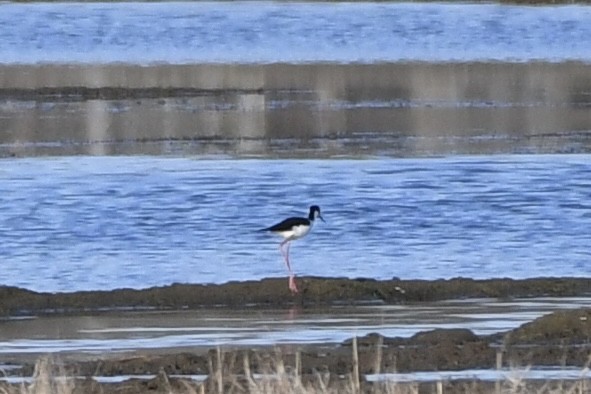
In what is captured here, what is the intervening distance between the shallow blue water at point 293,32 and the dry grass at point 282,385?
32.4 metres

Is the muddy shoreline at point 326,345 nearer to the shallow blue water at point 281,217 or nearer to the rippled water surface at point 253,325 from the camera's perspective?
the rippled water surface at point 253,325

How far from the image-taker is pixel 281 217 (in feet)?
61.4

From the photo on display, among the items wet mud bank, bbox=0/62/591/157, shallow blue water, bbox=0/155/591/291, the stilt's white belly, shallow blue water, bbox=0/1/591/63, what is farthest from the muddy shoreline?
shallow blue water, bbox=0/1/591/63

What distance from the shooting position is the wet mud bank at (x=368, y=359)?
30.6 ft

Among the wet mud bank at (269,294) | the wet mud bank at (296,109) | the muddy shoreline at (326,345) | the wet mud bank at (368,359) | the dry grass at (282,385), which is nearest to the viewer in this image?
the dry grass at (282,385)

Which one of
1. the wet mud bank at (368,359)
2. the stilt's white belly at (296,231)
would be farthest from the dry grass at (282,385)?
the stilt's white belly at (296,231)

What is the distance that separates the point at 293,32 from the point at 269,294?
130ft

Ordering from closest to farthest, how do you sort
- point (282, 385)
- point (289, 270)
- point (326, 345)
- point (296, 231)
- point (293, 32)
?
1. point (282, 385)
2. point (326, 345)
3. point (289, 270)
4. point (296, 231)
5. point (293, 32)

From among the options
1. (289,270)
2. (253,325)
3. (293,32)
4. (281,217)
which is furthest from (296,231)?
(293,32)

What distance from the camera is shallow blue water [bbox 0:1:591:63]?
43750 mm

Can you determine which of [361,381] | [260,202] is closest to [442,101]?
[260,202]

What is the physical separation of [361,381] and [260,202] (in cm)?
1056

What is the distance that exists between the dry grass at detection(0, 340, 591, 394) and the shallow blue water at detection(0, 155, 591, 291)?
208 inches

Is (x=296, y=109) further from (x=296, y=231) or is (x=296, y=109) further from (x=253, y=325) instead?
(x=253, y=325)
